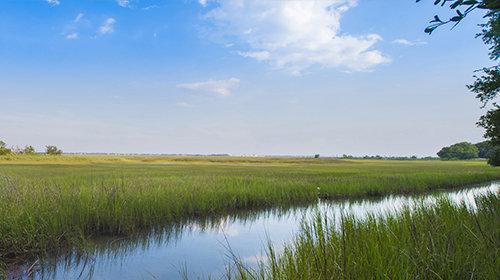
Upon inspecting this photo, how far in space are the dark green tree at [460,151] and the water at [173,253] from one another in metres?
135

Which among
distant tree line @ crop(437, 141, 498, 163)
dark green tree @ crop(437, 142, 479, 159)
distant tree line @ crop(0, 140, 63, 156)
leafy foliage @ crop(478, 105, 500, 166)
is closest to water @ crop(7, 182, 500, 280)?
leafy foliage @ crop(478, 105, 500, 166)

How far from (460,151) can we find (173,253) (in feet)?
466

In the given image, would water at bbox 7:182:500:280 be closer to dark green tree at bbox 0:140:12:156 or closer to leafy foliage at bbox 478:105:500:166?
leafy foliage at bbox 478:105:500:166

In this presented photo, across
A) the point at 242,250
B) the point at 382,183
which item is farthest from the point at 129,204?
the point at 382,183

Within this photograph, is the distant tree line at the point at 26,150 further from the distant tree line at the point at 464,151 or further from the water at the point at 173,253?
the distant tree line at the point at 464,151

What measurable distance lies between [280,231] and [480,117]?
580 inches

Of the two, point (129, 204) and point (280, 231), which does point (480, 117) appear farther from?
point (129, 204)

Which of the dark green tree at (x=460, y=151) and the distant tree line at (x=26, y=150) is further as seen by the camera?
the dark green tree at (x=460, y=151)

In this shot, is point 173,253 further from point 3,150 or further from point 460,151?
point 460,151

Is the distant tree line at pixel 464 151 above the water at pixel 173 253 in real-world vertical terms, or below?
above

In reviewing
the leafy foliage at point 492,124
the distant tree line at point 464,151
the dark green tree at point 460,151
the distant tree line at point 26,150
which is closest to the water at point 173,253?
the leafy foliage at point 492,124

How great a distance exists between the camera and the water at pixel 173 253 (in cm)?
595

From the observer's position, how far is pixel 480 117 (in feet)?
59.8

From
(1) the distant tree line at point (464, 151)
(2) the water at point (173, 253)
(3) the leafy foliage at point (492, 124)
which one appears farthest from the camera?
(1) the distant tree line at point (464, 151)
